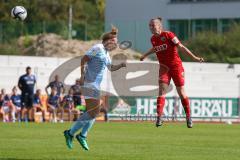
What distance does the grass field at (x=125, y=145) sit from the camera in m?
16.5

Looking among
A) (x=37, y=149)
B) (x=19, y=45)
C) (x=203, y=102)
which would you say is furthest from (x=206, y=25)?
(x=37, y=149)

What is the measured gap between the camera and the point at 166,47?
19375 millimetres

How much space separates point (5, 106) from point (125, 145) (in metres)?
Result: 16.8

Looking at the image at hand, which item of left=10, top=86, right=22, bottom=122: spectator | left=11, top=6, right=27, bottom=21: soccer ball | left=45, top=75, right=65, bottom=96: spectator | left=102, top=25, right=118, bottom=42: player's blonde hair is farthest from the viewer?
left=10, top=86, right=22, bottom=122: spectator

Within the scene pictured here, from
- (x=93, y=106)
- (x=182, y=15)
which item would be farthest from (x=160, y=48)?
(x=182, y=15)

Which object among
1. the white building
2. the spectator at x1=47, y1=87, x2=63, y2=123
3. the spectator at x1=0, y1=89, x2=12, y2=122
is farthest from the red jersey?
the white building

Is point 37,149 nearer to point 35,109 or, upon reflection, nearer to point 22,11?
point 22,11

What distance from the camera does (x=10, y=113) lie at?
35.2 m

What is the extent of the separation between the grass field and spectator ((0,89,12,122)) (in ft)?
34.9

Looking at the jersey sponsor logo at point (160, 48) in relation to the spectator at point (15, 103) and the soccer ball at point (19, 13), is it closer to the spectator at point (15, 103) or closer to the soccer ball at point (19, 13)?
the soccer ball at point (19, 13)

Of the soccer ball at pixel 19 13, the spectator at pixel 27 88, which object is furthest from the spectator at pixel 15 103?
the soccer ball at pixel 19 13

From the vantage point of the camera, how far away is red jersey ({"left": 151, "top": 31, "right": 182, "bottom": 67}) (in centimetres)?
1930

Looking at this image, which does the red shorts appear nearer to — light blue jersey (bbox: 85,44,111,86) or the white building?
light blue jersey (bbox: 85,44,111,86)

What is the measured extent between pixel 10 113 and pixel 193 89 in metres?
12.3
